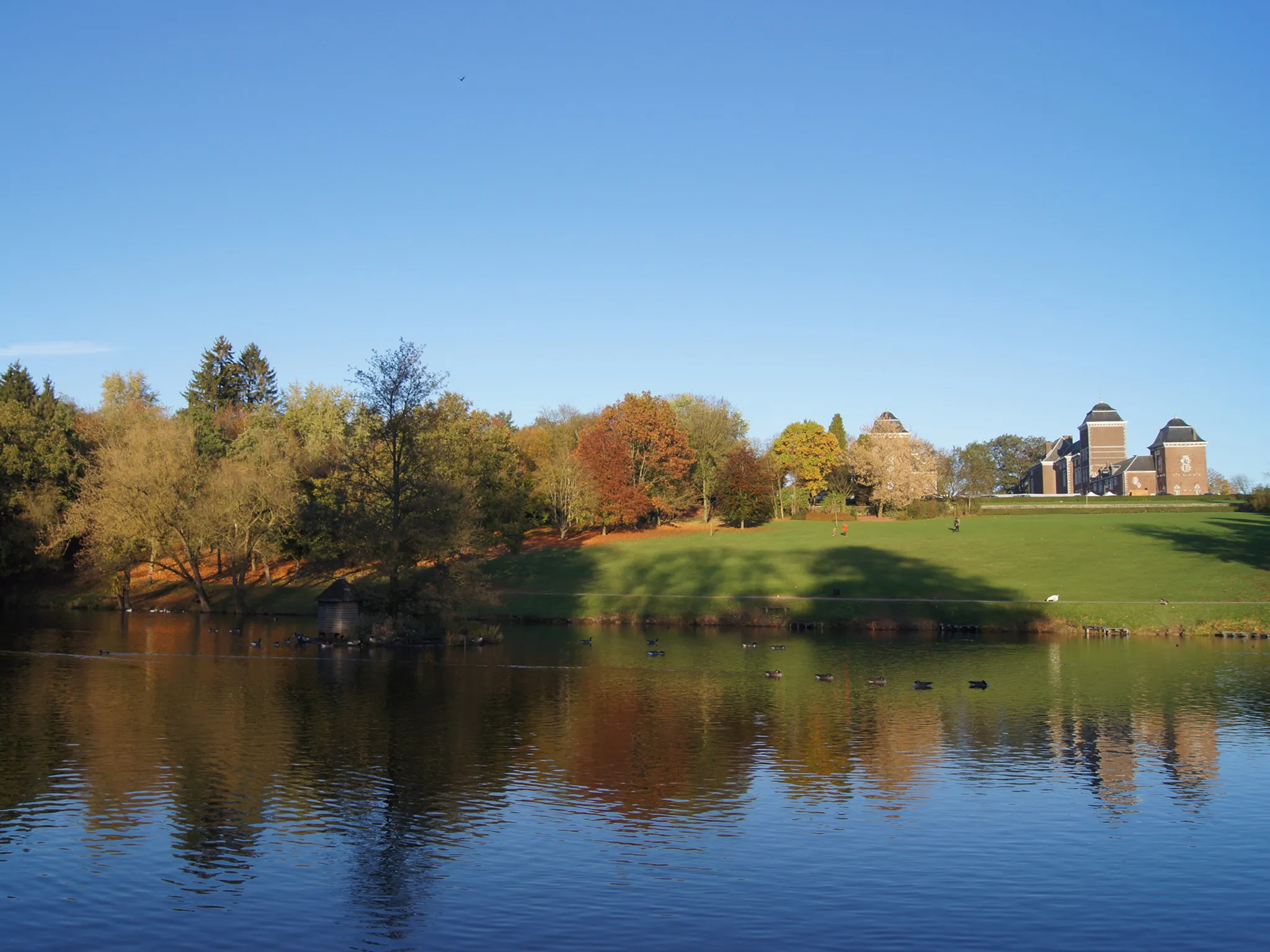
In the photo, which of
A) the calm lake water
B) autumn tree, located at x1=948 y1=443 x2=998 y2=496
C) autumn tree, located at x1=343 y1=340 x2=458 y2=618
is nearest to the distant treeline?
autumn tree, located at x1=343 y1=340 x2=458 y2=618

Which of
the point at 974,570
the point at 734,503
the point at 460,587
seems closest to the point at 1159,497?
the point at 734,503

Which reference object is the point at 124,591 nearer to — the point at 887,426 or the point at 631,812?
the point at 631,812

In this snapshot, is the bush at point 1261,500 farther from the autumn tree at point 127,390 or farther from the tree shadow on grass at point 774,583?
the autumn tree at point 127,390

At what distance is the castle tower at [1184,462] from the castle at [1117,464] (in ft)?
0.30

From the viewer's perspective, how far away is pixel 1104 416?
170m

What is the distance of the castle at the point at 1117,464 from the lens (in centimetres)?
15200

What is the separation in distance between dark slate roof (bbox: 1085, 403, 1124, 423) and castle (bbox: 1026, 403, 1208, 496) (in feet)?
0.33

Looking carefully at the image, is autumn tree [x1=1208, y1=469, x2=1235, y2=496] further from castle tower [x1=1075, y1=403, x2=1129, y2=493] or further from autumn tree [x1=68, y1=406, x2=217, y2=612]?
autumn tree [x1=68, y1=406, x2=217, y2=612]

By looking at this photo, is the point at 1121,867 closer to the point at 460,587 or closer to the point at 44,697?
the point at 44,697

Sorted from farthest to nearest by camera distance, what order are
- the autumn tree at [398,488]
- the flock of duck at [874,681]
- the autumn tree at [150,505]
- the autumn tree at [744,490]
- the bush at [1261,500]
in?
the autumn tree at [744,490] → the bush at [1261,500] → the autumn tree at [150,505] → the autumn tree at [398,488] → the flock of duck at [874,681]

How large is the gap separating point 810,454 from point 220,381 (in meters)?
69.1

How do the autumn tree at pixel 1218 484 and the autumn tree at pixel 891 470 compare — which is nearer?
the autumn tree at pixel 891 470

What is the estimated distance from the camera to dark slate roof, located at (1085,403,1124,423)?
558ft

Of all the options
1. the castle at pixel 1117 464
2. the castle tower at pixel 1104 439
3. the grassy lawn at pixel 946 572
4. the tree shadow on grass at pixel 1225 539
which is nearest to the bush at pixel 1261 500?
the grassy lawn at pixel 946 572
